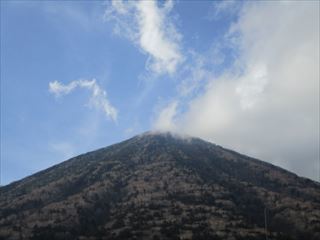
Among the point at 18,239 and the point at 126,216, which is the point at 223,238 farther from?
the point at 18,239

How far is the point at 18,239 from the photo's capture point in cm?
17375

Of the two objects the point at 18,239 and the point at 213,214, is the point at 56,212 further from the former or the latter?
the point at 213,214

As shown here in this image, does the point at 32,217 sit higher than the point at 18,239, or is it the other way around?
the point at 32,217

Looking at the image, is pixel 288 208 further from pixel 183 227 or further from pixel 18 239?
pixel 18 239

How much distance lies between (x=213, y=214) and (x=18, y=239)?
69.4m

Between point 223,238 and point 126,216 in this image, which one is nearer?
point 223,238

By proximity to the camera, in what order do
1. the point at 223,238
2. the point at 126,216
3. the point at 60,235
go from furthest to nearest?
1. the point at 126,216
2. the point at 60,235
3. the point at 223,238

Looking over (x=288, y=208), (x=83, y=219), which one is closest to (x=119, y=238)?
(x=83, y=219)

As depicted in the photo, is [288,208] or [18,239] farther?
[288,208]

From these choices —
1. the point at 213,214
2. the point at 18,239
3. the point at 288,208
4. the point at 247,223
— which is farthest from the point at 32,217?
the point at 288,208

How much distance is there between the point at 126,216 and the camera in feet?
624

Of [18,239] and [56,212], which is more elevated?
[56,212]

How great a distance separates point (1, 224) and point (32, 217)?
37.2 feet

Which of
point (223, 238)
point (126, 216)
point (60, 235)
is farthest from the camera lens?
point (126, 216)
